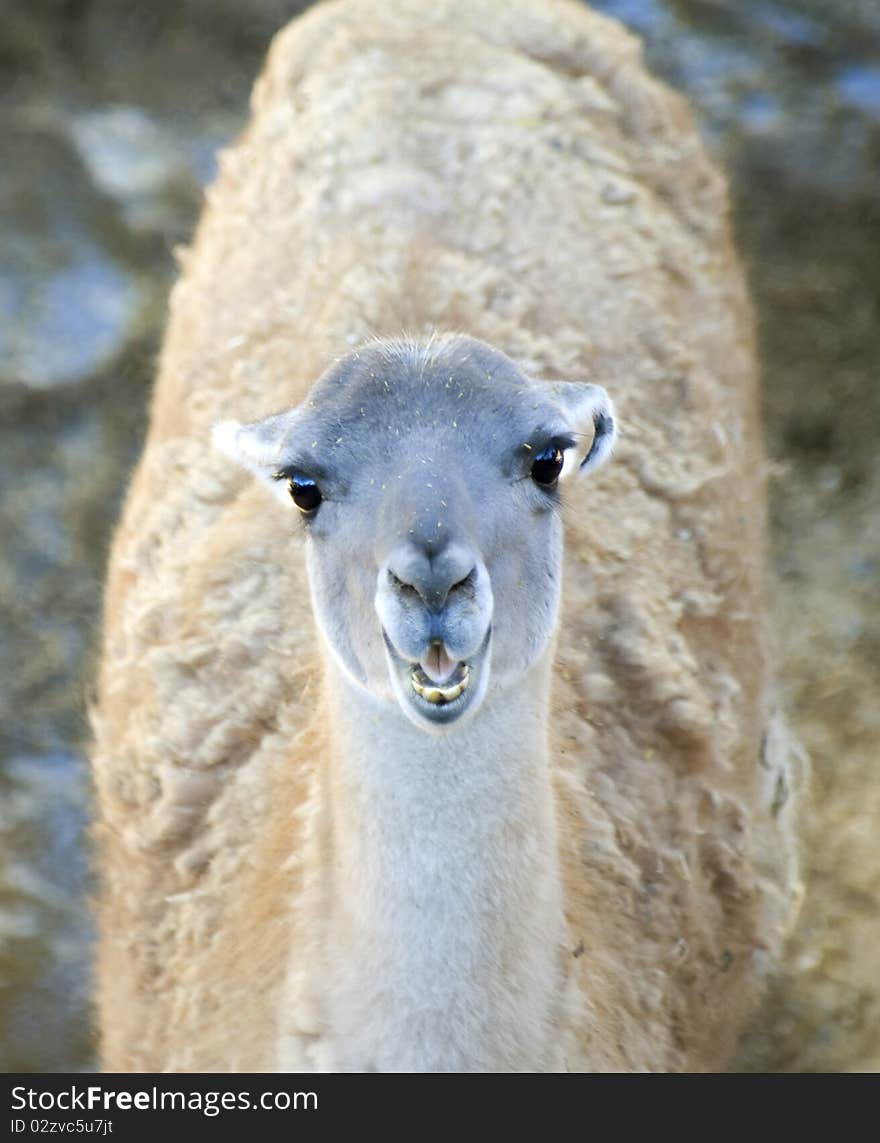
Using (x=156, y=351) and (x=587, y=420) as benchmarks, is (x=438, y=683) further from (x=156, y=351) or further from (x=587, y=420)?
(x=156, y=351)

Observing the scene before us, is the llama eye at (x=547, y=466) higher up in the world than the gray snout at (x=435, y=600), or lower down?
higher up

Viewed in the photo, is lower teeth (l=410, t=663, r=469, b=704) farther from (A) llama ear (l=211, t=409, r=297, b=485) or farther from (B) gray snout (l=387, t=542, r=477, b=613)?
(A) llama ear (l=211, t=409, r=297, b=485)

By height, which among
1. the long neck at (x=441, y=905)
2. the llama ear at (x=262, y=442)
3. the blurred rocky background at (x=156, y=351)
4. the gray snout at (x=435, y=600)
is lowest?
the long neck at (x=441, y=905)

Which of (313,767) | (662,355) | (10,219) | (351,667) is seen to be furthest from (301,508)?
(10,219)

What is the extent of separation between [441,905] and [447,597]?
19.5 inches

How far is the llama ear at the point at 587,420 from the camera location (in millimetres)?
2402

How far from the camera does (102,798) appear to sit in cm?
335

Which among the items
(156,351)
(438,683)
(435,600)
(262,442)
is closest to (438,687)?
(438,683)

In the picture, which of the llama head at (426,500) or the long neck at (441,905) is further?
the long neck at (441,905)

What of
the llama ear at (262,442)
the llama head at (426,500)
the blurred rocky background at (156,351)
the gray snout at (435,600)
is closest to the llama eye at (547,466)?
the llama head at (426,500)

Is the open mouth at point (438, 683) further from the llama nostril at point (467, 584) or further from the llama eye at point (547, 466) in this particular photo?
the llama eye at point (547, 466)

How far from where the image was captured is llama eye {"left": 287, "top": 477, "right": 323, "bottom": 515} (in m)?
2.28

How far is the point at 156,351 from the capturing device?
550 cm
